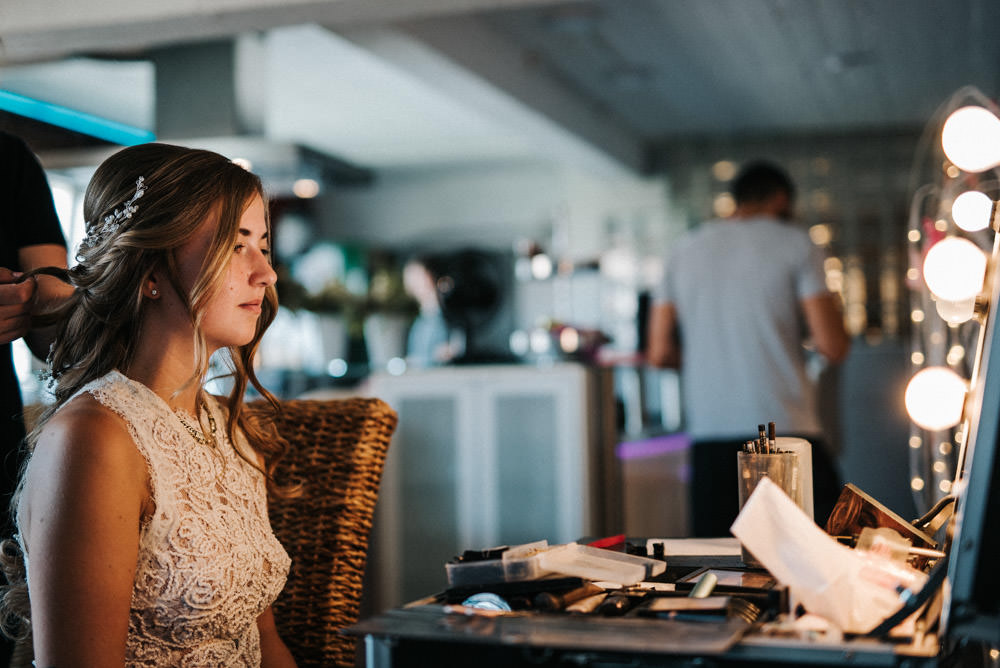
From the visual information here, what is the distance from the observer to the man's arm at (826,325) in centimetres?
262

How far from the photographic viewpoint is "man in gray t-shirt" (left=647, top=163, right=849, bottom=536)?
8.59 ft

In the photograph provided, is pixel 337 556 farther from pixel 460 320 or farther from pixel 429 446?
pixel 460 320

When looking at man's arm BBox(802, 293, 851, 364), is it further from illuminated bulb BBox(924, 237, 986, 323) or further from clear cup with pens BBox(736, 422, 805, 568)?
clear cup with pens BBox(736, 422, 805, 568)

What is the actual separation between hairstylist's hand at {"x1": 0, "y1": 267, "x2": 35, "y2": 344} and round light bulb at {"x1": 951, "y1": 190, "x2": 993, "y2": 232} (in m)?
1.73

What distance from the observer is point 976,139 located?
183 centimetres

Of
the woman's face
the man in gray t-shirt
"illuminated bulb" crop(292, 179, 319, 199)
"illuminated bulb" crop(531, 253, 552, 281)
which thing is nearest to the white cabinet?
"illuminated bulb" crop(531, 253, 552, 281)

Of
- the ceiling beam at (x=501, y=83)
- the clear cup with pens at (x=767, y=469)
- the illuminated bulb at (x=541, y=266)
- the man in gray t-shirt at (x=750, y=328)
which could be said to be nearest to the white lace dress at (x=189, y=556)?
the clear cup with pens at (x=767, y=469)

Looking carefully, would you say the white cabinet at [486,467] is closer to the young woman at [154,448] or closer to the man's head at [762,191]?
the man's head at [762,191]

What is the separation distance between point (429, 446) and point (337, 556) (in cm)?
227

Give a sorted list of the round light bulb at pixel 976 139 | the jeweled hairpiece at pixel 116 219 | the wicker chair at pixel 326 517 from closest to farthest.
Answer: the jeweled hairpiece at pixel 116 219 → the wicker chair at pixel 326 517 → the round light bulb at pixel 976 139

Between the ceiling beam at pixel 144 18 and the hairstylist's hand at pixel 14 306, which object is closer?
the hairstylist's hand at pixel 14 306

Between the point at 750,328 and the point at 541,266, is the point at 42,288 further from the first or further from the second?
the point at 541,266

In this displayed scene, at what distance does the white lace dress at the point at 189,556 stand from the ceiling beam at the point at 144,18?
1.96 m

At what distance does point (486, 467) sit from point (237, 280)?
2.48 meters
